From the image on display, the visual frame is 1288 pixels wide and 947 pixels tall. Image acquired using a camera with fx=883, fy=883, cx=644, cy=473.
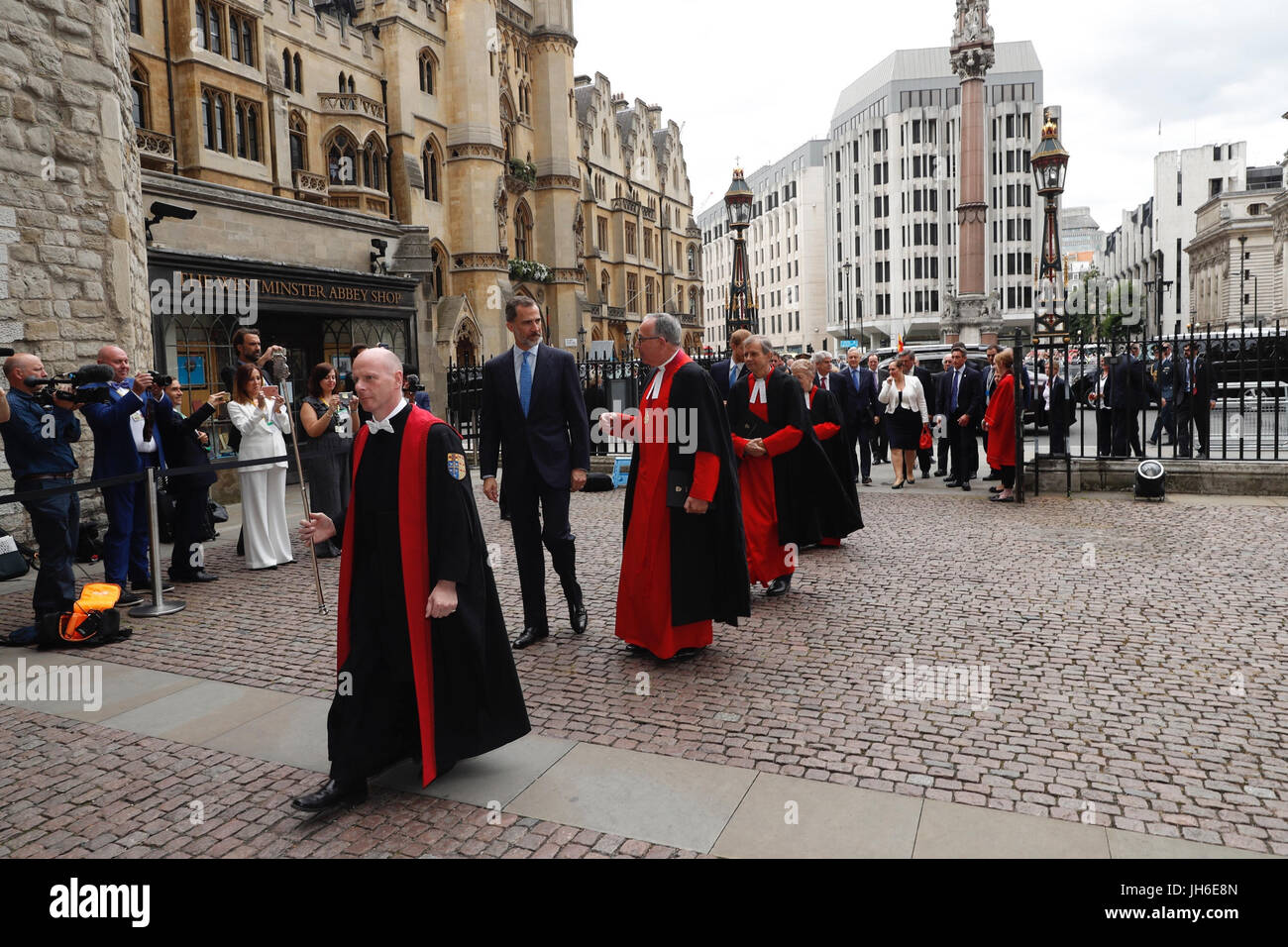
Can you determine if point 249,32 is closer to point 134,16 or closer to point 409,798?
point 134,16

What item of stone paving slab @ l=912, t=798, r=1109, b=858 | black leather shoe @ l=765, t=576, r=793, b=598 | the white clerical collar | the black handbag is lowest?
stone paving slab @ l=912, t=798, r=1109, b=858

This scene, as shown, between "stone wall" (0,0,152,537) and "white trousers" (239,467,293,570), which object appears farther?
"stone wall" (0,0,152,537)

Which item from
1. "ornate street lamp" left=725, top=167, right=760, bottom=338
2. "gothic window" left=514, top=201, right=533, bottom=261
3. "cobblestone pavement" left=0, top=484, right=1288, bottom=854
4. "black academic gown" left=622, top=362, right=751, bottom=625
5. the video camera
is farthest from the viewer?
"gothic window" left=514, top=201, right=533, bottom=261

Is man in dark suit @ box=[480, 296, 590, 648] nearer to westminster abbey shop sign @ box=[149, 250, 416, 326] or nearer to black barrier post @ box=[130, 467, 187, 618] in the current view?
black barrier post @ box=[130, 467, 187, 618]

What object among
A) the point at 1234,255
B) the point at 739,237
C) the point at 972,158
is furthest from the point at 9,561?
the point at 1234,255

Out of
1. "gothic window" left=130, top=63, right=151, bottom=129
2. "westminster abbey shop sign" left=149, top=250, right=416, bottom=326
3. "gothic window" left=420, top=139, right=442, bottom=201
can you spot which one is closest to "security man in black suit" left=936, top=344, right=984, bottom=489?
"westminster abbey shop sign" left=149, top=250, right=416, bottom=326

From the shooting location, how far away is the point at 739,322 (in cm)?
1944

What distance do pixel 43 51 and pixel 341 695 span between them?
9428 millimetres

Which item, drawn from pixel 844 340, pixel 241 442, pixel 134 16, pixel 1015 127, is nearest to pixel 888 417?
pixel 241 442

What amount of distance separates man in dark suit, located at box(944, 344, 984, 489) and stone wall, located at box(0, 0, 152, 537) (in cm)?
1116

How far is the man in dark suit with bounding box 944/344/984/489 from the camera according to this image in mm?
12930

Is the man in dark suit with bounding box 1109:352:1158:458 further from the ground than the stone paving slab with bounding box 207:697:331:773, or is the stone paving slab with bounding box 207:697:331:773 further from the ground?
the man in dark suit with bounding box 1109:352:1158:458

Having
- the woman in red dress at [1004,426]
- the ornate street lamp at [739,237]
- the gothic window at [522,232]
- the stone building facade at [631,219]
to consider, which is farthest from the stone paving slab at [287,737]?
the stone building facade at [631,219]

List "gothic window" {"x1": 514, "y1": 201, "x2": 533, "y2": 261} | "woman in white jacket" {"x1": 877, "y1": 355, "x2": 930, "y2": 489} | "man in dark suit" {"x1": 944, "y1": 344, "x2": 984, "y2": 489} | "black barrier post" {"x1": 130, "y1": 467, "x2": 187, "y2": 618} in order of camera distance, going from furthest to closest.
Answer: "gothic window" {"x1": 514, "y1": 201, "x2": 533, "y2": 261}
"woman in white jacket" {"x1": 877, "y1": 355, "x2": 930, "y2": 489}
"man in dark suit" {"x1": 944, "y1": 344, "x2": 984, "y2": 489}
"black barrier post" {"x1": 130, "y1": 467, "x2": 187, "y2": 618}
